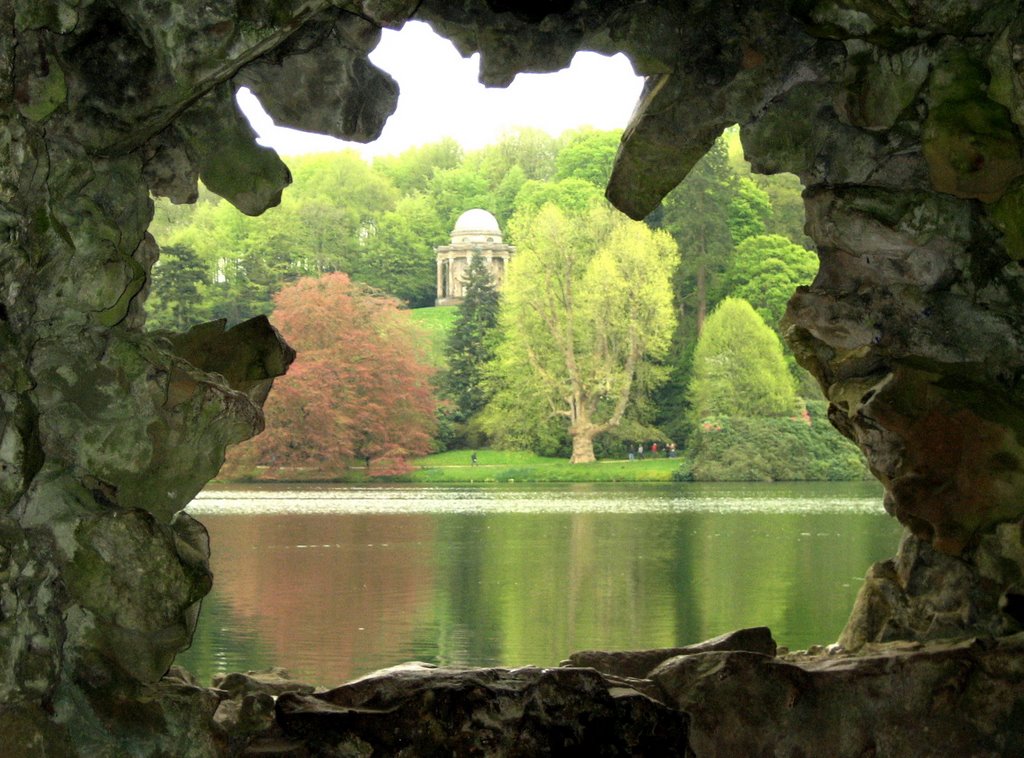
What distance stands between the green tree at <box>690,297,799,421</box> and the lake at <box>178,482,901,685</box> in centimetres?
1356

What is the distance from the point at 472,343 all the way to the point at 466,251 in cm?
1060

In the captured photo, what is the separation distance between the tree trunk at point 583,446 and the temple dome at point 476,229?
16714 mm

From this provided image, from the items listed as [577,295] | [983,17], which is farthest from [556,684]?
[577,295]

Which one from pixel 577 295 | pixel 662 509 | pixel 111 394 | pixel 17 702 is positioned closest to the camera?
pixel 17 702

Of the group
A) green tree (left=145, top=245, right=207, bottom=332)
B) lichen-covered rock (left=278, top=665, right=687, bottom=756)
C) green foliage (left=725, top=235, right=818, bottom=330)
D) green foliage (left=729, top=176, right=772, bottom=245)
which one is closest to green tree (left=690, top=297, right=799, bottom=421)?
green foliage (left=725, top=235, right=818, bottom=330)

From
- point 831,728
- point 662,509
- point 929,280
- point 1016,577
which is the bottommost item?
point 662,509

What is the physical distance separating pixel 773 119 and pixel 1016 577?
1.72m

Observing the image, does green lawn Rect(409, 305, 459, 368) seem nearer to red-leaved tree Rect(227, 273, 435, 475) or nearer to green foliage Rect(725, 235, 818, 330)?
red-leaved tree Rect(227, 273, 435, 475)

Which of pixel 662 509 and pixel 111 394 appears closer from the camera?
pixel 111 394

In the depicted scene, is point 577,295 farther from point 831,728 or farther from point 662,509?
point 831,728

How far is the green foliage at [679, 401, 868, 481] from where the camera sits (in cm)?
3403

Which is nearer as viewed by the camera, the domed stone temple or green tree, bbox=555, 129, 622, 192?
green tree, bbox=555, 129, 622, 192

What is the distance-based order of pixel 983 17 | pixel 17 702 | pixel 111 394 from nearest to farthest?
pixel 17 702 < pixel 111 394 < pixel 983 17

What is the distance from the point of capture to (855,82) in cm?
502
